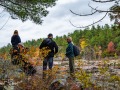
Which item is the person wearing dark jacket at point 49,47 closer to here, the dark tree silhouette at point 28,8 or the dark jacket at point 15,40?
the dark jacket at point 15,40

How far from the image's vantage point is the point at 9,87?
13906mm

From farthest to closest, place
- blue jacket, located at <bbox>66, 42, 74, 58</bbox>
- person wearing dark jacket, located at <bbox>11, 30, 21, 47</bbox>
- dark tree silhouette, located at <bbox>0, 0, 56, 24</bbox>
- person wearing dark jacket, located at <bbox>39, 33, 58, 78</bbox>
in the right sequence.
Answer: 1. dark tree silhouette, located at <bbox>0, 0, 56, 24</bbox>
2. person wearing dark jacket, located at <bbox>11, 30, 21, 47</bbox>
3. blue jacket, located at <bbox>66, 42, 74, 58</bbox>
4. person wearing dark jacket, located at <bbox>39, 33, 58, 78</bbox>

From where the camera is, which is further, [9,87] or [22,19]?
[22,19]

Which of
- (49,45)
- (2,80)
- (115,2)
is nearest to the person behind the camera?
(115,2)

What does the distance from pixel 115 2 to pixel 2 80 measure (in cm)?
802

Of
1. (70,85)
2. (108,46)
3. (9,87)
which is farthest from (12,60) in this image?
(108,46)

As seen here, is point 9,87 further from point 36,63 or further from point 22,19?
point 22,19

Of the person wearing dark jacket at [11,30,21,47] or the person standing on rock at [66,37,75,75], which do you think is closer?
the person standing on rock at [66,37,75,75]

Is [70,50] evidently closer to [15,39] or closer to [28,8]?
[15,39]

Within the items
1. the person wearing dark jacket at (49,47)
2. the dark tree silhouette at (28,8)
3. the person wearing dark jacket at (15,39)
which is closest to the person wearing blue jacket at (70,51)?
the person wearing dark jacket at (49,47)

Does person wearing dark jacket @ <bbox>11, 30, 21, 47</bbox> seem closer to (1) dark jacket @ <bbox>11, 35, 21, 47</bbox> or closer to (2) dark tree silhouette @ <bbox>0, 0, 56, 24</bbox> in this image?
(1) dark jacket @ <bbox>11, 35, 21, 47</bbox>

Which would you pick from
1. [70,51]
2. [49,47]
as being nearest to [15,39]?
[49,47]

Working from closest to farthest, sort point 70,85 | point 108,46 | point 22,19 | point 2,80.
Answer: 1. point 70,85
2. point 2,80
3. point 22,19
4. point 108,46

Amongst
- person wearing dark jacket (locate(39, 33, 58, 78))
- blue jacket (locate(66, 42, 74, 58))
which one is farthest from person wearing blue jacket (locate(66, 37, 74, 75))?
person wearing dark jacket (locate(39, 33, 58, 78))
